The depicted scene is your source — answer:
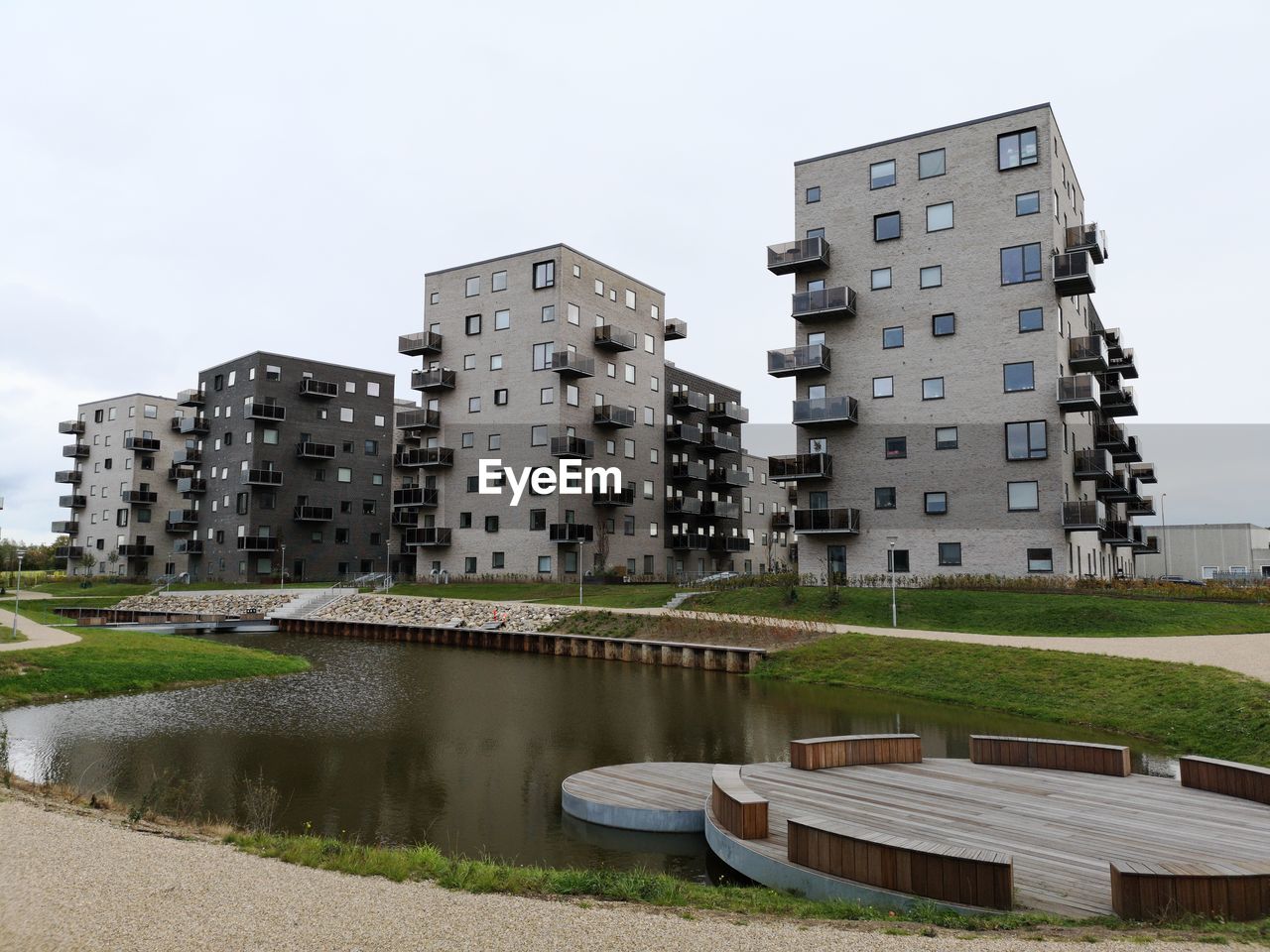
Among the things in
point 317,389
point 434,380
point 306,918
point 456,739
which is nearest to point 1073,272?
point 456,739

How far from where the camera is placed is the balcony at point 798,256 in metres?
44.5

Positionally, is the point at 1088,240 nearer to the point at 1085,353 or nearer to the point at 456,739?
the point at 1085,353

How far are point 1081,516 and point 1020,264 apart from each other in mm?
11980

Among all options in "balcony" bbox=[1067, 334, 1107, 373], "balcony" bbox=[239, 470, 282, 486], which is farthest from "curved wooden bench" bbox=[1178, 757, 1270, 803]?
"balcony" bbox=[239, 470, 282, 486]

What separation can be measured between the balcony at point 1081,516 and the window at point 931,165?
57.1 ft

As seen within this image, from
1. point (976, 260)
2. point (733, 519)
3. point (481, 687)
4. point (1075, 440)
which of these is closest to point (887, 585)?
point (1075, 440)

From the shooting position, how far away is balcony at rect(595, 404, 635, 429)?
189ft

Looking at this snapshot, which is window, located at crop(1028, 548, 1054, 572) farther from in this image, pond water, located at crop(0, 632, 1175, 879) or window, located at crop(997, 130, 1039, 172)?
pond water, located at crop(0, 632, 1175, 879)

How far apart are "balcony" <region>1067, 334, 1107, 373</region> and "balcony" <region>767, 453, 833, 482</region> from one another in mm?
12112

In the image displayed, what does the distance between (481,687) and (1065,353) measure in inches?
1256

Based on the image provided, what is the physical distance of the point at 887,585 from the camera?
41.0 meters

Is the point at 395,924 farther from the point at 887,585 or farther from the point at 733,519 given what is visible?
the point at 733,519

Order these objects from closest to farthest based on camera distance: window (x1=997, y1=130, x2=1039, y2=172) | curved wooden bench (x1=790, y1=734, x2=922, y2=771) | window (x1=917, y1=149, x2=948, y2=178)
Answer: curved wooden bench (x1=790, y1=734, x2=922, y2=771) → window (x1=997, y1=130, x2=1039, y2=172) → window (x1=917, y1=149, x2=948, y2=178)

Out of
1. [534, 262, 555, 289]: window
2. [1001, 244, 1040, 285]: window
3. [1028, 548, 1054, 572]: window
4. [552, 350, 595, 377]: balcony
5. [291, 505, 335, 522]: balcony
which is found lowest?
[1028, 548, 1054, 572]: window
